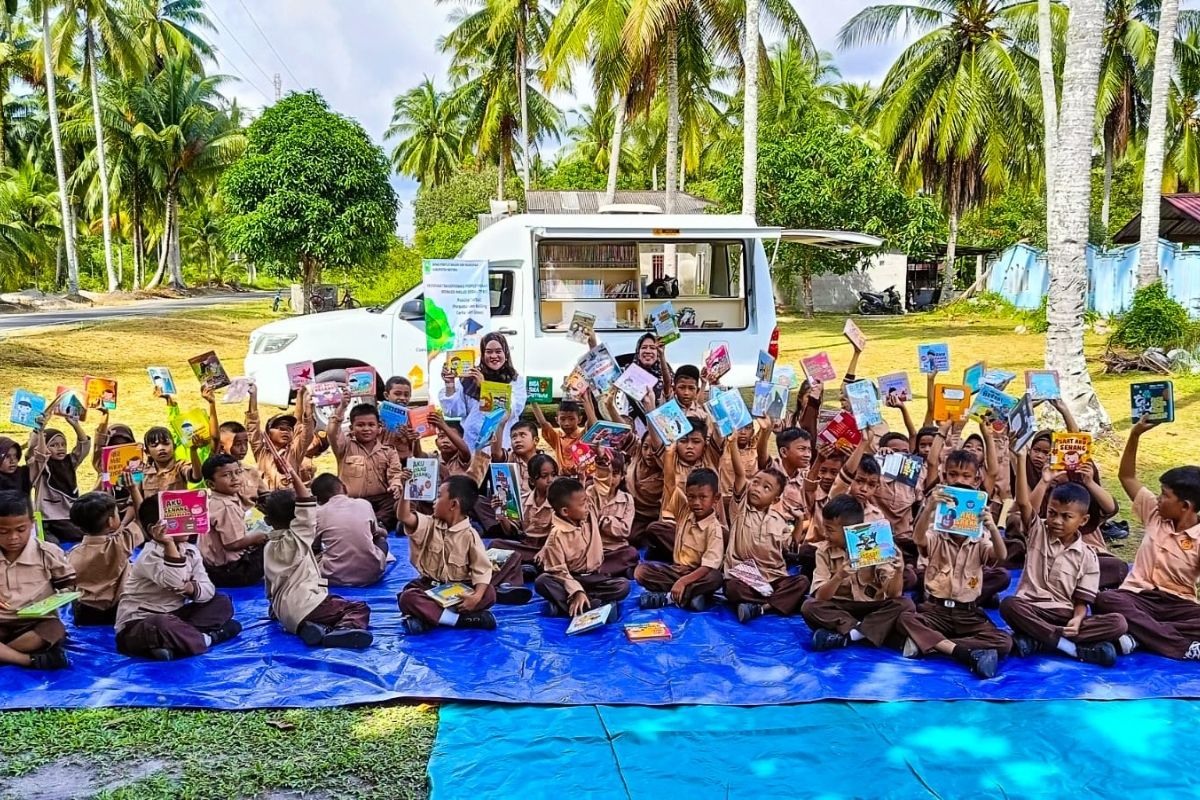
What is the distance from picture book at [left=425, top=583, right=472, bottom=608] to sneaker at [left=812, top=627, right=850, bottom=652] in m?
1.79

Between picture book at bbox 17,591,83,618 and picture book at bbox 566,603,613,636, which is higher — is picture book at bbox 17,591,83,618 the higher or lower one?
the higher one

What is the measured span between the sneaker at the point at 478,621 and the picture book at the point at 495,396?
175 centimetres

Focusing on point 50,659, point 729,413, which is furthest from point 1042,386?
point 50,659

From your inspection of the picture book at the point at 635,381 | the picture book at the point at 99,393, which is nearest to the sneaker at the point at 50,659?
the picture book at the point at 99,393

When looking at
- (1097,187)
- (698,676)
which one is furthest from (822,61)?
(698,676)

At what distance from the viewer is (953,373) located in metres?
14.6

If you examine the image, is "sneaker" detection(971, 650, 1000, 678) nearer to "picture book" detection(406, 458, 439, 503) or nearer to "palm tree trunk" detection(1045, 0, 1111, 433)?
"picture book" detection(406, 458, 439, 503)

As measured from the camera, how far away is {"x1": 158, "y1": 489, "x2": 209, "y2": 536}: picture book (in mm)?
4266

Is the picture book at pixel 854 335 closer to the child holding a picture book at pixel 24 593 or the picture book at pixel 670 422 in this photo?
the picture book at pixel 670 422

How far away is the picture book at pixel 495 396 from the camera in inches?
251

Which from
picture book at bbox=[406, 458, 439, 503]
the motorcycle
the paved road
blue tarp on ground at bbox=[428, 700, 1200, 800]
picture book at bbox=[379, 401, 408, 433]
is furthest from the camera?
the motorcycle

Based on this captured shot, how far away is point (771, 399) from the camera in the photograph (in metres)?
6.02

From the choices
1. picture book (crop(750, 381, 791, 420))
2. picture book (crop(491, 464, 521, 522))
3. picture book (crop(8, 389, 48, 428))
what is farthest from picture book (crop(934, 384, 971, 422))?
picture book (crop(8, 389, 48, 428))

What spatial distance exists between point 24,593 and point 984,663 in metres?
4.44
